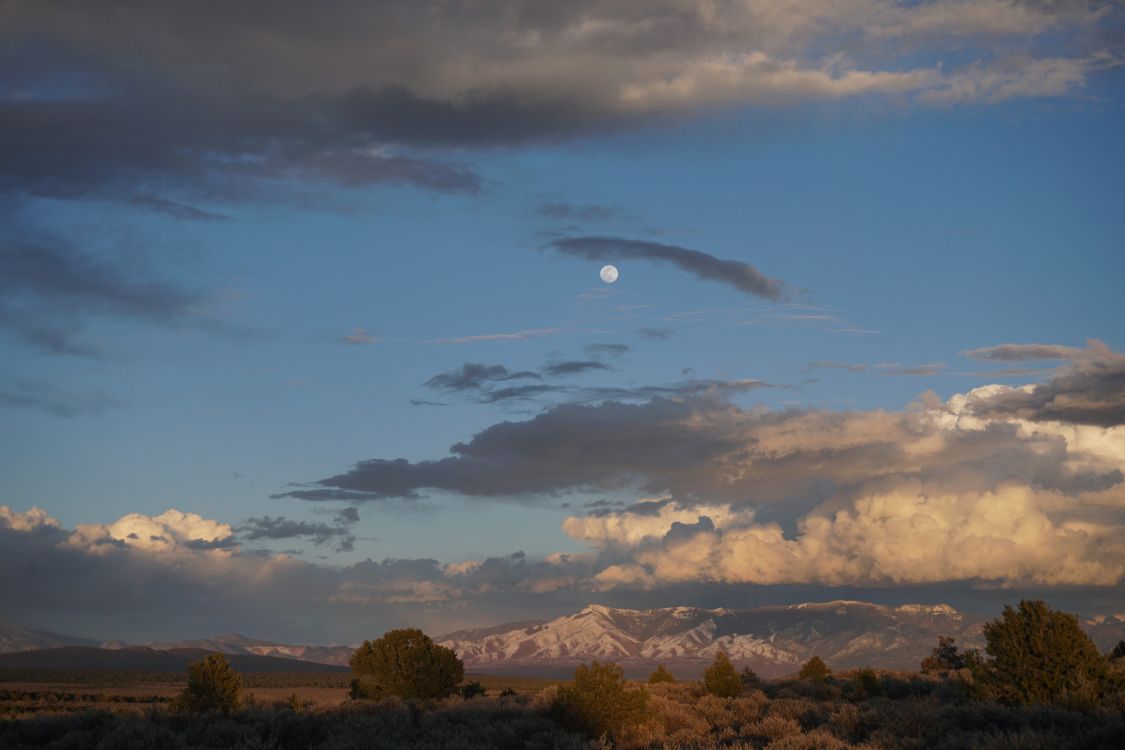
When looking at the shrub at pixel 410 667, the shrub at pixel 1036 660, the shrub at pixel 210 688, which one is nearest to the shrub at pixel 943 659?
the shrub at pixel 410 667

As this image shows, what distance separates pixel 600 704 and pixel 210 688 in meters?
23.9

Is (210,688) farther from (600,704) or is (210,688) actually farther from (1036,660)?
(1036,660)

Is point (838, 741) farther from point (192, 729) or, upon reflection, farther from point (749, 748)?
point (192, 729)

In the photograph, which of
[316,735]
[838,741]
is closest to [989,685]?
[838,741]

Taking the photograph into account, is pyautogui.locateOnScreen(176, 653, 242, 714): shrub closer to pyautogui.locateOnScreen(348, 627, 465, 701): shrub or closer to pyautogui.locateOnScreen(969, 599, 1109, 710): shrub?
pyautogui.locateOnScreen(348, 627, 465, 701): shrub

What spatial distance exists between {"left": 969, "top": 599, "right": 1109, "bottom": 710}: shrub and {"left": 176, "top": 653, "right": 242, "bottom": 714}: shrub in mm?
31396

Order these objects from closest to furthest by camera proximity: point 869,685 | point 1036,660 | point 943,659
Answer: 1. point 1036,660
2. point 869,685
3. point 943,659

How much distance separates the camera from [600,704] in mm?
25062

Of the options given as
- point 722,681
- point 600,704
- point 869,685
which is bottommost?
point 869,685

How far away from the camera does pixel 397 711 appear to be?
26.2 metres

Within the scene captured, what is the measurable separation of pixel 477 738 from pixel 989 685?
16394 millimetres

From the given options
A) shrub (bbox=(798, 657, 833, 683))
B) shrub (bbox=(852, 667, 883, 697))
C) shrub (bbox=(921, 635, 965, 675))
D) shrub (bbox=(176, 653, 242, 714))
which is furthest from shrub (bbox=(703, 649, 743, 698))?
shrub (bbox=(921, 635, 965, 675))

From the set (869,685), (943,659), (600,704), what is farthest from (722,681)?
(943,659)

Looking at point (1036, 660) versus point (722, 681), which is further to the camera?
point (722, 681)
